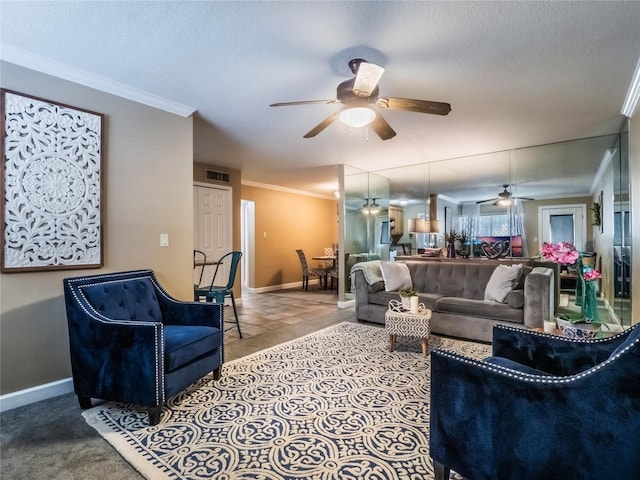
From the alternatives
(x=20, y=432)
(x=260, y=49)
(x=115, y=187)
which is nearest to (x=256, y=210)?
(x=115, y=187)

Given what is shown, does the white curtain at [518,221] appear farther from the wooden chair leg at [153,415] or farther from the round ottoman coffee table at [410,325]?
the wooden chair leg at [153,415]

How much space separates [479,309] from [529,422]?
8.87ft

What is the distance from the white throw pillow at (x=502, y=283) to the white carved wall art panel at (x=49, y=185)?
156 inches

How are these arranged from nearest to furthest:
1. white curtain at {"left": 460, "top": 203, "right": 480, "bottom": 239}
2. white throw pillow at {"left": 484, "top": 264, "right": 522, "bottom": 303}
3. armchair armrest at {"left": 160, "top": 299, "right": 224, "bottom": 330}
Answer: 1. armchair armrest at {"left": 160, "top": 299, "right": 224, "bottom": 330}
2. white throw pillow at {"left": 484, "top": 264, "right": 522, "bottom": 303}
3. white curtain at {"left": 460, "top": 203, "right": 480, "bottom": 239}

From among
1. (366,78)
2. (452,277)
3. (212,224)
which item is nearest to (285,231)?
(212,224)

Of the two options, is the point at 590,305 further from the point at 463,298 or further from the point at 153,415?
the point at 153,415

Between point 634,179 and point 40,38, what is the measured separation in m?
5.21

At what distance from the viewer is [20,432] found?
1.97 metres

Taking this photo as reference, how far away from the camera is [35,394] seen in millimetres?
2369

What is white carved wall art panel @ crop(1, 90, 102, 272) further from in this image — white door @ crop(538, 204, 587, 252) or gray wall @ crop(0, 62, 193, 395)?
white door @ crop(538, 204, 587, 252)

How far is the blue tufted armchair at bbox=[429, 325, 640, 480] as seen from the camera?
3.31 feet

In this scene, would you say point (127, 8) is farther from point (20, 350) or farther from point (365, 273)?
point (365, 273)

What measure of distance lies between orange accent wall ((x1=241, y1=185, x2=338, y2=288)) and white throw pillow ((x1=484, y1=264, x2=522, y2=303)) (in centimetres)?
494

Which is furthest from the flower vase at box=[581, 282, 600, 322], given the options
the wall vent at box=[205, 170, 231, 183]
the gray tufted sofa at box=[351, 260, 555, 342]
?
the wall vent at box=[205, 170, 231, 183]
